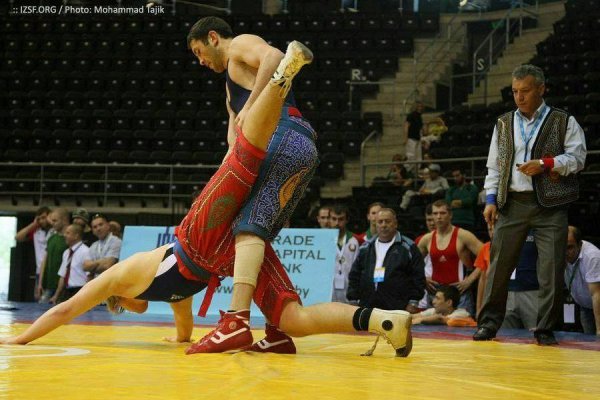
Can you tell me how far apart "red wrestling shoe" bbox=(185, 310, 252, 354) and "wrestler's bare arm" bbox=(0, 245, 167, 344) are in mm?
447

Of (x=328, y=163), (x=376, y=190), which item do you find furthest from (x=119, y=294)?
(x=328, y=163)

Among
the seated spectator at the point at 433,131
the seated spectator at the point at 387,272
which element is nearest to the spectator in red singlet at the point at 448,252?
the seated spectator at the point at 387,272

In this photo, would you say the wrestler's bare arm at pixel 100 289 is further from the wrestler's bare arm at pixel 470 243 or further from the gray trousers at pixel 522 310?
the wrestler's bare arm at pixel 470 243

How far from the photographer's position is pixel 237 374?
8.19 feet

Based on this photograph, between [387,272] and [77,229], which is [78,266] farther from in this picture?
[387,272]

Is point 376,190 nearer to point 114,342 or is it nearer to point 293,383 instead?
point 114,342

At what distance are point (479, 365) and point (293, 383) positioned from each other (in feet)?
3.54

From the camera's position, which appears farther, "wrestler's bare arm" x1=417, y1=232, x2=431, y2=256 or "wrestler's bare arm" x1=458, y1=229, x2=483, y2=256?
"wrestler's bare arm" x1=417, y1=232, x2=431, y2=256

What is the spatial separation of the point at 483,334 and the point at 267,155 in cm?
201

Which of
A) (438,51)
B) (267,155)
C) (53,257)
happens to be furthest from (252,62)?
(438,51)

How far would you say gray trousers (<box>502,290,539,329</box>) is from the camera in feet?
22.0

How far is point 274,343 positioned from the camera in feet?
11.1

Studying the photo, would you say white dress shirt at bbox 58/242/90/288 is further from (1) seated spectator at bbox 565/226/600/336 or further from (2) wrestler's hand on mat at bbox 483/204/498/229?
(2) wrestler's hand on mat at bbox 483/204/498/229

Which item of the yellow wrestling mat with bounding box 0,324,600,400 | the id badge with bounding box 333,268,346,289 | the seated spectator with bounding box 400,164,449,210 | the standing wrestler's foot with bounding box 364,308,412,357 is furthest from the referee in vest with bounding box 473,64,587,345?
the seated spectator with bounding box 400,164,449,210
